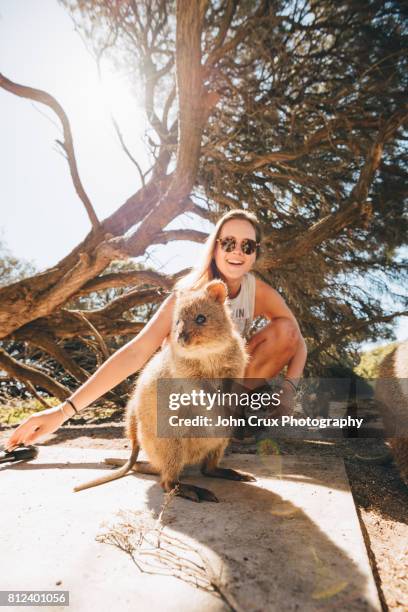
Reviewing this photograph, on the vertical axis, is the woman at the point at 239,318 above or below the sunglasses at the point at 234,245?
below

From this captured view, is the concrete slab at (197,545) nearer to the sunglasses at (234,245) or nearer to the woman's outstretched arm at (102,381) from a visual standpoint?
the woman's outstretched arm at (102,381)

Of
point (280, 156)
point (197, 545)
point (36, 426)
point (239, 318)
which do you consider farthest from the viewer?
point (280, 156)

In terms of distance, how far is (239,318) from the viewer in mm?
2912

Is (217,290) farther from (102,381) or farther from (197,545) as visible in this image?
(197,545)

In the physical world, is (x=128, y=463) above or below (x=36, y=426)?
below

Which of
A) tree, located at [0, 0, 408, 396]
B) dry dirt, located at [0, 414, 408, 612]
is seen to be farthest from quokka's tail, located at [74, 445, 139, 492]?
tree, located at [0, 0, 408, 396]

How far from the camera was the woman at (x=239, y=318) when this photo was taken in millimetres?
2266

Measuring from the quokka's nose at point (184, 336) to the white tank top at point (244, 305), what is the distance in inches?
29.6

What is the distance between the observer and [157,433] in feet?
6.64

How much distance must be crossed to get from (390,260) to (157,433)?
4296mm

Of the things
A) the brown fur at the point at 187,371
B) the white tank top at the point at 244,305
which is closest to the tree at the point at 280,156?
the white tank top at the point at 244,305

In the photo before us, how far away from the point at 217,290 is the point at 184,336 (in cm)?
33

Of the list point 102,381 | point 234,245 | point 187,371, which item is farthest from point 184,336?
point 234,245

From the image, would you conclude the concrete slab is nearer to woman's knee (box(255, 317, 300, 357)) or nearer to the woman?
the woman
